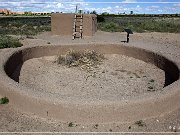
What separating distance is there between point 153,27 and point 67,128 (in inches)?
753

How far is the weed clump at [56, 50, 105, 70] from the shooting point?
11.5 meters

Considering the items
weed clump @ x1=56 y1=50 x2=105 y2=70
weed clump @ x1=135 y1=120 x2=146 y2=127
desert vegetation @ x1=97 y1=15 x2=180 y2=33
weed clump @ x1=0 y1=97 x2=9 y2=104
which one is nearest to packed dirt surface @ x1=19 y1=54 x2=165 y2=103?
weed clump @ x1=56 y1=50 x2=105 y2=70

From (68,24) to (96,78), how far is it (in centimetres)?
748

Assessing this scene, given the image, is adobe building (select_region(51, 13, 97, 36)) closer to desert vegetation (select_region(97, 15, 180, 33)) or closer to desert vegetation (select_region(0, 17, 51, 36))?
desert vegetation (select_region(0, 17, 51, 36))

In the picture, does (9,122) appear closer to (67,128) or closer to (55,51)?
(67,128)

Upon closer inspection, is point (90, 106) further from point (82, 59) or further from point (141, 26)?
point (141, 26)

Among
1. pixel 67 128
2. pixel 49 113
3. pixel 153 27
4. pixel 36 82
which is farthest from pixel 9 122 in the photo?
pixel 153 27

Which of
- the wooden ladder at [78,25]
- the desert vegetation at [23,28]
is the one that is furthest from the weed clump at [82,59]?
the desert vegetation at [23,28]

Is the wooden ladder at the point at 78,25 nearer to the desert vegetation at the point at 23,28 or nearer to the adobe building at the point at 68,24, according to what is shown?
the adobe building at the point at 68,24

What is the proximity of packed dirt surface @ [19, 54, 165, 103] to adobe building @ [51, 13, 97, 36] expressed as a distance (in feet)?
15.7

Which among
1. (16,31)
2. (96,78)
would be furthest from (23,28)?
(96,78)

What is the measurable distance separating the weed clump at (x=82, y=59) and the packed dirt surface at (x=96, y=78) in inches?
9.0

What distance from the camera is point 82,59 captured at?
1184 cm

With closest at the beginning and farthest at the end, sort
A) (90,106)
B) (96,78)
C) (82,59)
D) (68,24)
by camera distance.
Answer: (90,106), (96,78), (82,59), (68,24)
